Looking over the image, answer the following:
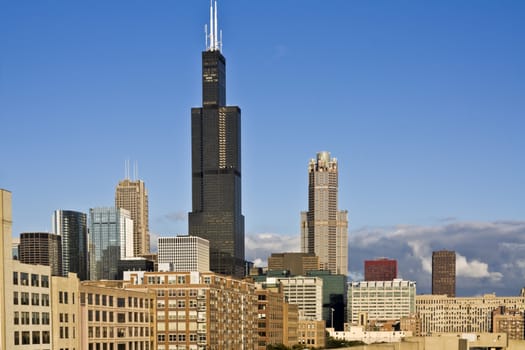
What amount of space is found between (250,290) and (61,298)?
83.5 meters

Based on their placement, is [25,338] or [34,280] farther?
[34,280]

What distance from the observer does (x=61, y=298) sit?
11038cm

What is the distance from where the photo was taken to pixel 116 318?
130 metres

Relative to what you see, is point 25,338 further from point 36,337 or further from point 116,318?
point 116,318

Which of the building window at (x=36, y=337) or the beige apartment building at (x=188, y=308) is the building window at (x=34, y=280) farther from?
the beige apartment building at (x=188, y=308)

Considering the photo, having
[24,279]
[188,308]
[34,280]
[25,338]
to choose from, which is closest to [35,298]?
[34,280]

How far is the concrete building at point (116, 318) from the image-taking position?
390 ft

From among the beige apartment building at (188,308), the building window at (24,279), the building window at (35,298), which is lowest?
the beige apartment building at (188,308)

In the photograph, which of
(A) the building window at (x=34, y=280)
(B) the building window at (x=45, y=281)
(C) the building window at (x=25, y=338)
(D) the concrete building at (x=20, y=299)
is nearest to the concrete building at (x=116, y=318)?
(B) the building window at (x=45, y=281)

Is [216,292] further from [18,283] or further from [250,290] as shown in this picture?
[18,283]

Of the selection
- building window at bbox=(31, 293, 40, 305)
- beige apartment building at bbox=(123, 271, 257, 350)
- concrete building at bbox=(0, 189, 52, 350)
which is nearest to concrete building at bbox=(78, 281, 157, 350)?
beige apartment building at bbox=(123, 271, 257, 350)

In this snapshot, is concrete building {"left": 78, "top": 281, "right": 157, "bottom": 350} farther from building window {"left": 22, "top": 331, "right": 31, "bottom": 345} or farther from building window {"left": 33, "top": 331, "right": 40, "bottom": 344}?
building window {"left": 22, "top": 331, "right": 31, "bottom": 345}

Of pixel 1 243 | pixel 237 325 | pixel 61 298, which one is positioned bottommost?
pixel 237 325

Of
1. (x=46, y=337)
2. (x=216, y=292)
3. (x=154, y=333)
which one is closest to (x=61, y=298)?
(x=46, y=337)
